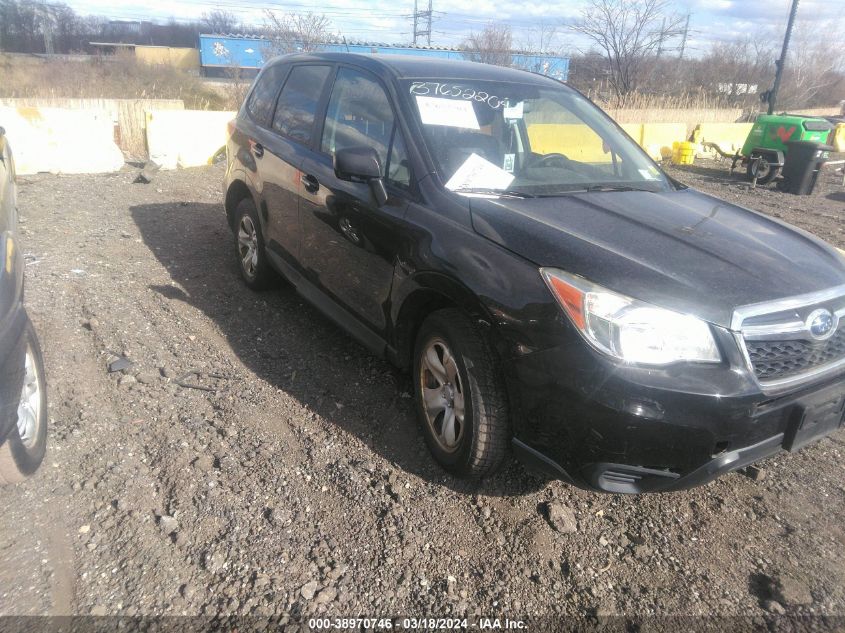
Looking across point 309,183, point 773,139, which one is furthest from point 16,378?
point 773,139

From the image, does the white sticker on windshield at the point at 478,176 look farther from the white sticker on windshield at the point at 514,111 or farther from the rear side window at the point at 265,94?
the rear side window at the point at 265,94

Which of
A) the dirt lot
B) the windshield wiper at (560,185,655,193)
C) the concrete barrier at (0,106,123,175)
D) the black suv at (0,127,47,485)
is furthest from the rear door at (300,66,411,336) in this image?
the concrete barrier at (0,106,123,175)

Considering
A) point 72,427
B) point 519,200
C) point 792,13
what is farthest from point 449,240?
point 792,13

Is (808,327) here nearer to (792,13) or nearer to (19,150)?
(19,150)

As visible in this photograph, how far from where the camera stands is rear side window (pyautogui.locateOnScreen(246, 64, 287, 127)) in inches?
192

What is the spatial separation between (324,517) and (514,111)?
2.46 m

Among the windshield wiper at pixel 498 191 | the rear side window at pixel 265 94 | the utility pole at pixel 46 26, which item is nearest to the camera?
the windshield wiper at pixel 498 191

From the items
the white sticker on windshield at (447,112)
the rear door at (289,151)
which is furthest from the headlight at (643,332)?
the rear door at (289,151)

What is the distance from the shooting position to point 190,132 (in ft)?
35.8

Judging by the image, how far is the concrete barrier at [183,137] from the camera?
1068 centimetres

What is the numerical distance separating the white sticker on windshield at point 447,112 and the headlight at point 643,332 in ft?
4.92

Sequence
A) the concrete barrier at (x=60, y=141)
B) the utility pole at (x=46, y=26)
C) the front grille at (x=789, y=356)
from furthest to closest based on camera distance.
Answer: the utility pole at (x=46, y=26) < the concrete barrier at (x=60, y=141) < the front grille at (x=789, y=356)

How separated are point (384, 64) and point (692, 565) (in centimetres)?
300

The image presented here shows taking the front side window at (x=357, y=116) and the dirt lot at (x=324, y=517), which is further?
the front side window at (x=357, y=116)
